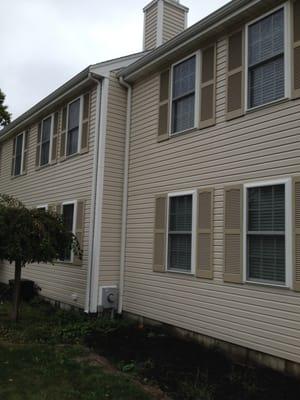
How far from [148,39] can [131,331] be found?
7476 mm

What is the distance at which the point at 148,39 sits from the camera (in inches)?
442

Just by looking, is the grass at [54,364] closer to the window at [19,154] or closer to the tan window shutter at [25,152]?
the tan window shutter at [25,152]

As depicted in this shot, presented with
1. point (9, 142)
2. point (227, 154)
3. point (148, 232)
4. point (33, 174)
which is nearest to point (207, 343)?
point (148, 232)

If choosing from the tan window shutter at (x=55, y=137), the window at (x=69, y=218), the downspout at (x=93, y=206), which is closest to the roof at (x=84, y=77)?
the downspout at (x=93, y=206)

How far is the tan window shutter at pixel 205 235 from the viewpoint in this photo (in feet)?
22.7

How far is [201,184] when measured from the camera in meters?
7.27

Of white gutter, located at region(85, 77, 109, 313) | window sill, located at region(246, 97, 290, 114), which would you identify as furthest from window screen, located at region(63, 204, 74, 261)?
window sill, located at region(246, 97, 290, 114)

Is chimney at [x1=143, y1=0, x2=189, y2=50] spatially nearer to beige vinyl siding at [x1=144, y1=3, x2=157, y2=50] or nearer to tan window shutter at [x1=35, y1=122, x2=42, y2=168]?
beige vinyl siding at [x1=144, y1=3, x2=157, y2=50]

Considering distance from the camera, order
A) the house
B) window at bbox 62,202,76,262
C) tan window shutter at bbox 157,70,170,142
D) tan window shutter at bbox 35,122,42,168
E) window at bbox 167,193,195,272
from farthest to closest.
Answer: tan window shutter at bbox 35,122,42,168 → window at bbox 62,202,76,262 → tan window shutter at bbox 157,70,170,142 → window at bbox 167,193,195,272 → the house

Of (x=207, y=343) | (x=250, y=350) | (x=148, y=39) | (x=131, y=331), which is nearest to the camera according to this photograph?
(x=250, y=350)

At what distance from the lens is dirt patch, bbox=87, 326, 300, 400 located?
5031 mm

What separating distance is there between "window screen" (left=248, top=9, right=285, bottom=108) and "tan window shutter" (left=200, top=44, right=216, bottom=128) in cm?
77

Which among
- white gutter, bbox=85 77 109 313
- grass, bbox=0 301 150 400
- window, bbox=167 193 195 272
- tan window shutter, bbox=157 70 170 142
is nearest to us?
grass, bbox=0 301 150 400

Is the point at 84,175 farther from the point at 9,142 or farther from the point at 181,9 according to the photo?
the point at 9,142
